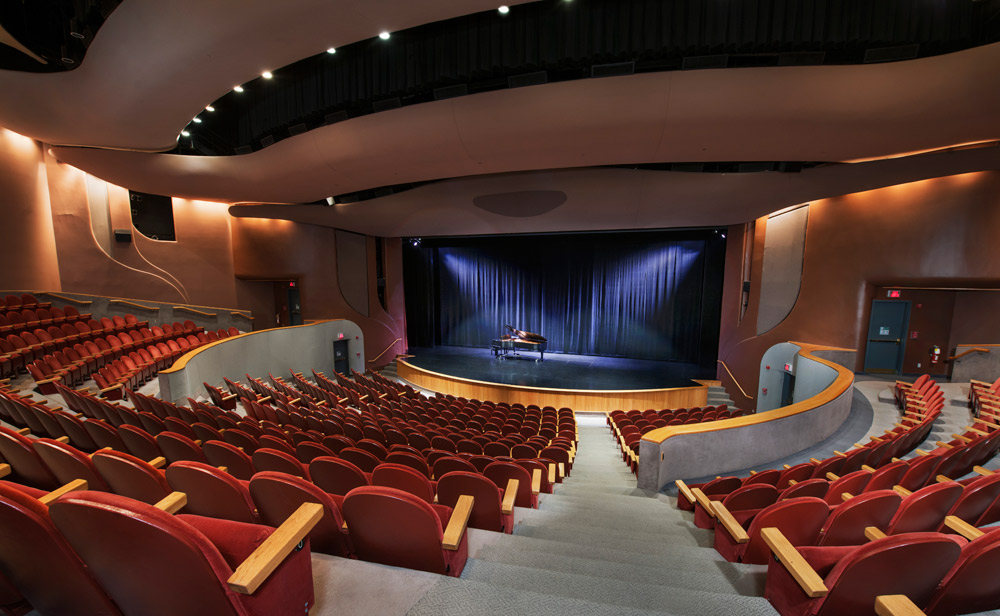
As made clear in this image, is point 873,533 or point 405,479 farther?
point 405,479

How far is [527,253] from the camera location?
55.5 feet

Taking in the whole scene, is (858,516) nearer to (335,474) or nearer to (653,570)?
(653,570)

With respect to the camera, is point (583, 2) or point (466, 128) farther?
point (466, 128)

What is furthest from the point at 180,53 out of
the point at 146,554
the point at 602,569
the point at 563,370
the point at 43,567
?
the point at 563,370

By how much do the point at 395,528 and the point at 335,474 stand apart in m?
0.86

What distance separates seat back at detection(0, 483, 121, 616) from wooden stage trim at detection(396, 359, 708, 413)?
9657 mm

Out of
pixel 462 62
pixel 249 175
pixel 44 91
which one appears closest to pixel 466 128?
pixel 462 62

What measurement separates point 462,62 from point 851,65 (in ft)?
17.3

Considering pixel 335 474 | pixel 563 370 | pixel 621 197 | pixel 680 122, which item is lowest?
pixel 563 370

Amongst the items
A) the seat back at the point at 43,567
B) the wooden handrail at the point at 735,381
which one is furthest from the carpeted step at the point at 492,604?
the wooden handrail at the point at 735,381

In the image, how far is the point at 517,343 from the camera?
15.7 metres

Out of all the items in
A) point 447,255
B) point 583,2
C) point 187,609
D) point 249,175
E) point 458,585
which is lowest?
point 458,585

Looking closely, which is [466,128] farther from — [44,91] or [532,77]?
[44,91]

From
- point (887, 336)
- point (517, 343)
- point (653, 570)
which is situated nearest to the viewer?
point (653, 570)
